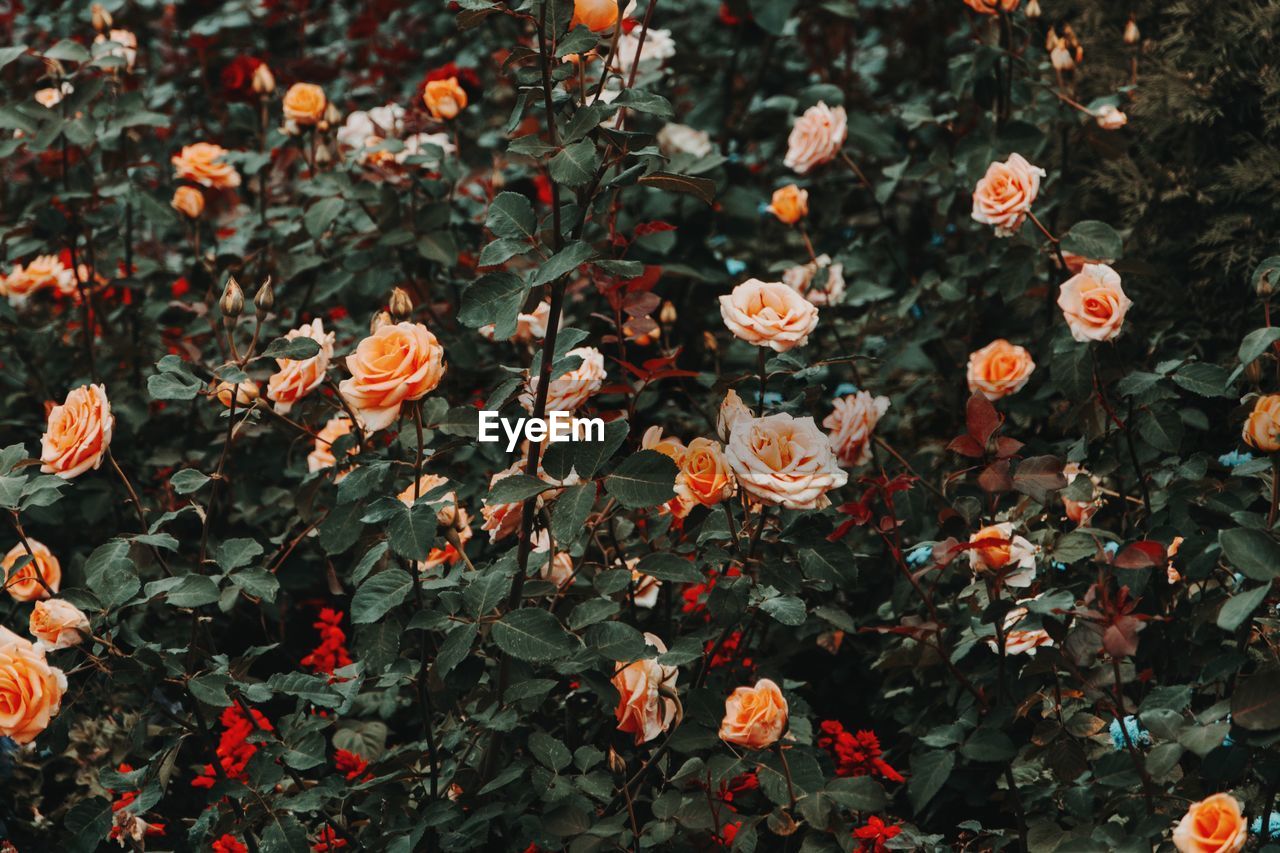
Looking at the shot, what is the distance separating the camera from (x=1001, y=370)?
2.02 meters

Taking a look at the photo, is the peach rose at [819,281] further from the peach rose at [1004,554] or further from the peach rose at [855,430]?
the peach rose at [1004,554]

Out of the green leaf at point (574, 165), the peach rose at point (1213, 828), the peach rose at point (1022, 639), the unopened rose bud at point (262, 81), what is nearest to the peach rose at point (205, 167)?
the unopened rose bud at point (262, 81)

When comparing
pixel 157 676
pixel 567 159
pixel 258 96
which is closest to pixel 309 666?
pixel 157 676

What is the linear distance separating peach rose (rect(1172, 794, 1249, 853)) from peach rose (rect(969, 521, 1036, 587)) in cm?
36

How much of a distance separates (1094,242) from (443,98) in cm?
119

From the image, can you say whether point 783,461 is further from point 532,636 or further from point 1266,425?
point 1266,425

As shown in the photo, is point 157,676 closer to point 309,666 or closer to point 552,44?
point 309,666

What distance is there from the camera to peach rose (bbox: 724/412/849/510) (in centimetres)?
145

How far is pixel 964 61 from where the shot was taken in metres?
2.41

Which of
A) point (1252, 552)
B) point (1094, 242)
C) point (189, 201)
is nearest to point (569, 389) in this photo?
point (1252, 552)

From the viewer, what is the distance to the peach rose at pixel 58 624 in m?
1.52

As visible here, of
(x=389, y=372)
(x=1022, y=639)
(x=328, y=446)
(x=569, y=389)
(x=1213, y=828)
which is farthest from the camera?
(x=328, y=446)

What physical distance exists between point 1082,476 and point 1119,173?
99 cm

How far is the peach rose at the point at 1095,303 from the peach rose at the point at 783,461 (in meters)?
0.50
